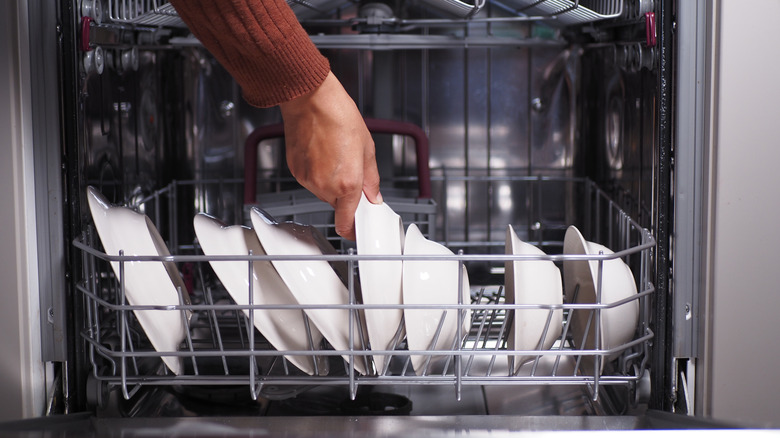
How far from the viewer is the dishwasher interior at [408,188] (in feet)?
2.51

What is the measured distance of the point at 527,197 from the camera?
1254mm

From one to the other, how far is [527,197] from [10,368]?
30.6 inches

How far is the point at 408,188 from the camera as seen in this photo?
4.20ft

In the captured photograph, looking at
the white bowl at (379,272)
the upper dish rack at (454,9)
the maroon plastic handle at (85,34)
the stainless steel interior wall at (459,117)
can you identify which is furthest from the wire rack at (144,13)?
the white bowl at (379,272)

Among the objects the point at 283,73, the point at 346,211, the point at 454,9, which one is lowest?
the point at 346,211

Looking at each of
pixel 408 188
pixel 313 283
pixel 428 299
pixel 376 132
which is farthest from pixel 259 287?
pixel 408 188

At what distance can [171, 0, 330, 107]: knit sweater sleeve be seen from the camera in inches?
25.9

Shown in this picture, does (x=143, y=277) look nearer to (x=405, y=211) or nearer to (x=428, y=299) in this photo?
(x=428, y=299)

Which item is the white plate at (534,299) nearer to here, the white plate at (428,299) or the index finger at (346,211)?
the white plate at (428,299)

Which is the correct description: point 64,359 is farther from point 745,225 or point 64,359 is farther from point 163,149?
point 745,225

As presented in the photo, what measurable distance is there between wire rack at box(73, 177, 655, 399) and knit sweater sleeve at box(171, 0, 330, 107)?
151mm

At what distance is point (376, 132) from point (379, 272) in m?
0.44

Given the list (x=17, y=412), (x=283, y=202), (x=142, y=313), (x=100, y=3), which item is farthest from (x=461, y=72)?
(x=17, y=412)

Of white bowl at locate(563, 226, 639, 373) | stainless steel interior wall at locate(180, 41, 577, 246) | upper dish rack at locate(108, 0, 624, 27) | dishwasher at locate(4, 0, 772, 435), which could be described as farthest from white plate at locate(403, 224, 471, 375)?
stainless steel interior wall at locate(180, 41, 577, 246)
